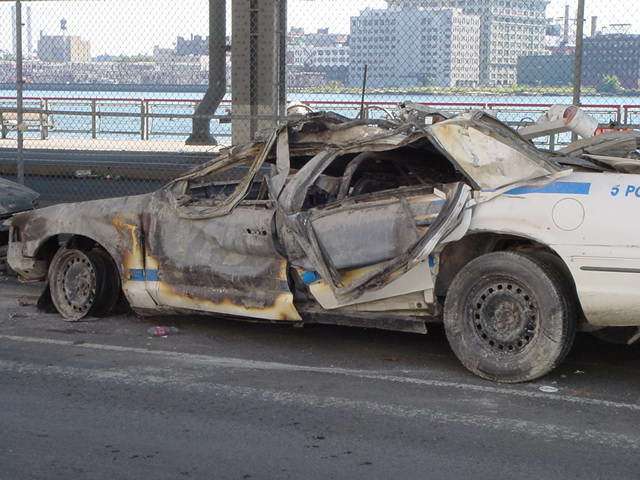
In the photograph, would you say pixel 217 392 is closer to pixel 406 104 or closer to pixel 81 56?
pixel 406 104

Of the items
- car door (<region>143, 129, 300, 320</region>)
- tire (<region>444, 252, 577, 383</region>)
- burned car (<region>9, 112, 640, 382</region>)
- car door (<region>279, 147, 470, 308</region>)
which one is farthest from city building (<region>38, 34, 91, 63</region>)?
tire (<region>444, 252, 577, 383</region>)

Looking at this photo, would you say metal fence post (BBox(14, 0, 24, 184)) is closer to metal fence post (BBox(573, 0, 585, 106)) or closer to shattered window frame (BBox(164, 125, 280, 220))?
shattered window frame (BBox(164, 125, 280, 220))

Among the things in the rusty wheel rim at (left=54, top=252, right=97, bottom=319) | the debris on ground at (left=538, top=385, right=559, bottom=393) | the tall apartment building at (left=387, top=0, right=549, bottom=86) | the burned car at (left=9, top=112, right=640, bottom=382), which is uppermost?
the tall apartment building at (left=387, top=0, right=549, bottom=86)

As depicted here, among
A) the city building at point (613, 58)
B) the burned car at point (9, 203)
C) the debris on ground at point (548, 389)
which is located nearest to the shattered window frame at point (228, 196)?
the debris on ground at point (548, 389)

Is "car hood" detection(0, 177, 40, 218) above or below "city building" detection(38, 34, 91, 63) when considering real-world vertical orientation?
below

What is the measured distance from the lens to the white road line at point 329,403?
5.84 meters

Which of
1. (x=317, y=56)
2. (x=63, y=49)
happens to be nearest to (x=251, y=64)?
(x=317, y=56)

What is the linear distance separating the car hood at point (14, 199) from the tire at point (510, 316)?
5.63 metres

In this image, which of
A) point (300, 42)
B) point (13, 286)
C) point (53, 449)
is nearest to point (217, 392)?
point (53, 449)

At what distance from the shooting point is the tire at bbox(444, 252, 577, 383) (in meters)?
6.74

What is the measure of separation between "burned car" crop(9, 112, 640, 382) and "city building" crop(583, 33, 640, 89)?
161 inches

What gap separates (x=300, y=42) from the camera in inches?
535

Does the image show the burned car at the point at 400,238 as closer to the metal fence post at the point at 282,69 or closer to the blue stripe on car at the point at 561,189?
the blue stripe on car at the point at 561,189

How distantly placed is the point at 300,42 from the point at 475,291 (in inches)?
286
